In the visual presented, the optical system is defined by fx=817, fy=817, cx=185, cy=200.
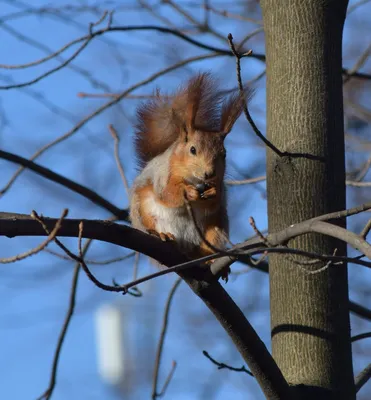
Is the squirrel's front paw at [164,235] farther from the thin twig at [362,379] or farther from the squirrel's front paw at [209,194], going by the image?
the thin twig at [362,379]

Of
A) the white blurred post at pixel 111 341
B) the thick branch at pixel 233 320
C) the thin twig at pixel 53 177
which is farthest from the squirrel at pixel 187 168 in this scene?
the white blurred post at pixel 111 341

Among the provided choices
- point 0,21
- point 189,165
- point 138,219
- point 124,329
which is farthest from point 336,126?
point 124,329

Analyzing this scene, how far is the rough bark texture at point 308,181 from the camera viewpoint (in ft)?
6.00

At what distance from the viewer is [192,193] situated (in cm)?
221

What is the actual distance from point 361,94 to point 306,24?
141 inches

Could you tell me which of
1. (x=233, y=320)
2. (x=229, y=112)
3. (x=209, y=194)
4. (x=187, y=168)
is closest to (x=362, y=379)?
(x=233, y=320)

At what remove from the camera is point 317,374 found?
181 cm

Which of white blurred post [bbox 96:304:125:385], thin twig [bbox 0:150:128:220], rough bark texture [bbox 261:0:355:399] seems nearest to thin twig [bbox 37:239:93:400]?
thin twig [bbox 0:150:128:220]

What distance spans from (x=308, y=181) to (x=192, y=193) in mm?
420

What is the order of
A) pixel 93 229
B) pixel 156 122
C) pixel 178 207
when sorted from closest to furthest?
pixel 93 229 < pixel 178 207 < pixel 156 122

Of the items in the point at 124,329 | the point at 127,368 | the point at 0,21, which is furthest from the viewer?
the point at 124,329

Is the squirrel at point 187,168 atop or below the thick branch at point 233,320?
atop

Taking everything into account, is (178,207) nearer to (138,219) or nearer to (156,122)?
(138,219)

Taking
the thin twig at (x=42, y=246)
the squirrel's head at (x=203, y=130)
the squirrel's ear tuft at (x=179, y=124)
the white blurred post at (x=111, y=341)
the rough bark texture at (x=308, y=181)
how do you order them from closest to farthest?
the thin twig at (x=42, y=246) < the rough bark texture at (x=308, y=181) < the squirrel's head at (x=203, y=130) < the squirrel's ear tuft at (x=179, y=124) < the white blurred post at (x=111, y=341)
